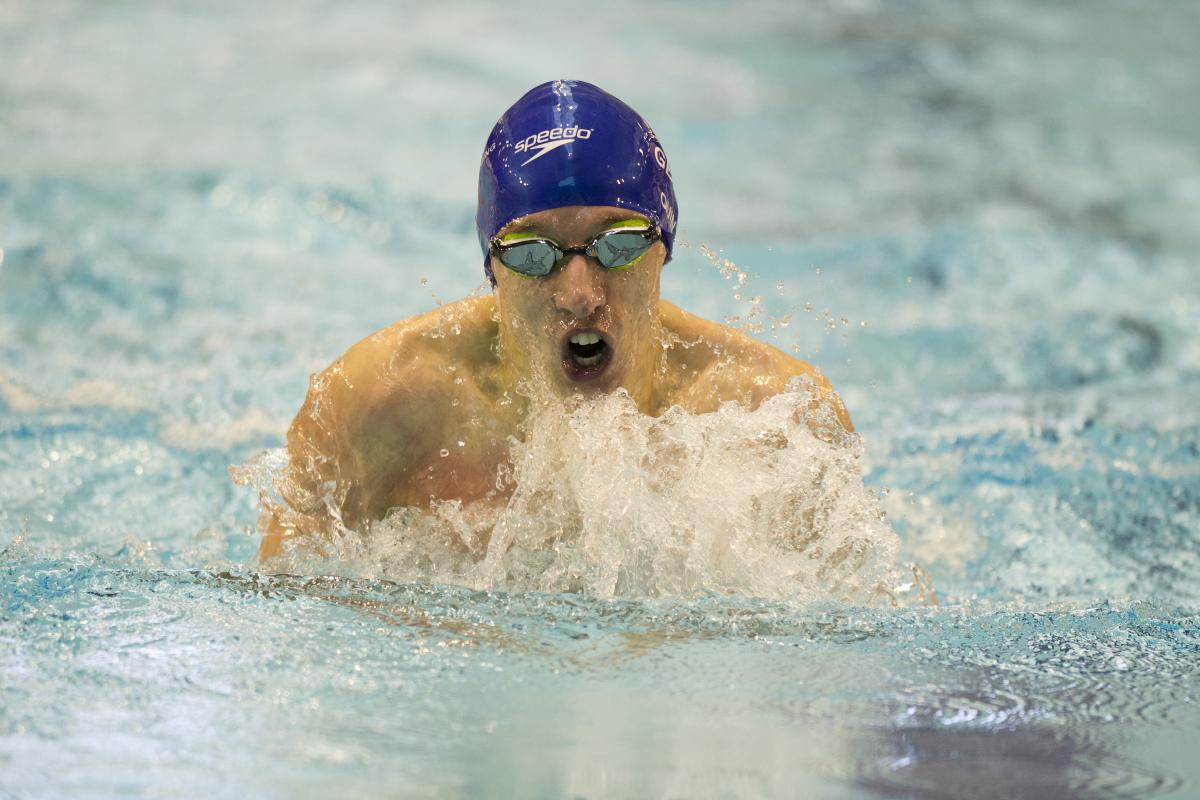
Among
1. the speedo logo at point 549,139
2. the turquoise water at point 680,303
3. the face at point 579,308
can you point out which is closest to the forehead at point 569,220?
the face at point 579,308

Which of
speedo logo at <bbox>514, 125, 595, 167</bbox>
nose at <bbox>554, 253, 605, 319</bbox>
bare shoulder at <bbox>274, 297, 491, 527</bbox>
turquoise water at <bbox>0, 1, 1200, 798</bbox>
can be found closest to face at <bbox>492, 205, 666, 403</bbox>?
nose at <bbox>554, 253, 605, 319</bbox>

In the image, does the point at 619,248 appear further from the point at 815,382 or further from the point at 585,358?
the point at 815,382

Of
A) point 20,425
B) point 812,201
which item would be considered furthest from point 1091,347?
point 20,425

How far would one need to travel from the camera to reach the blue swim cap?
7.85ft

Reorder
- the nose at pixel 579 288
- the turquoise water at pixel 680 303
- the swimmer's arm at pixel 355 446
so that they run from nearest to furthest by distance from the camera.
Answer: the turquoise water at pixel 680 303 < the nose at pixel 579 288 < the swimmer's arm at pixel 355 446

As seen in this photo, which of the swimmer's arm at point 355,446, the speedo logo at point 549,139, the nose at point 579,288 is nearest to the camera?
the nose at point 579,288

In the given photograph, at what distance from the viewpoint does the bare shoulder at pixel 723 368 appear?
104 inches

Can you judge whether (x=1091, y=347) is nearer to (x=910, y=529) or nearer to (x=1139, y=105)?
(x=910, y=529)

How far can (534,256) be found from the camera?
2.33 meters

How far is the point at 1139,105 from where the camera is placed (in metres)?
8.27

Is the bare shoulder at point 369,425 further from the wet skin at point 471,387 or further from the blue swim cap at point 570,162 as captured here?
the blue swim cap at point 570,162

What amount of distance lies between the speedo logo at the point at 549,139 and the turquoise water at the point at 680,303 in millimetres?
639

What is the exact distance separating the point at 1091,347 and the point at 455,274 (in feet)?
8.58

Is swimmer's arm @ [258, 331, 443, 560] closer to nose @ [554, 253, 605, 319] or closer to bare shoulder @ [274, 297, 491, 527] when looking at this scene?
bare shoulder @ [274, 297, 491, 527]
